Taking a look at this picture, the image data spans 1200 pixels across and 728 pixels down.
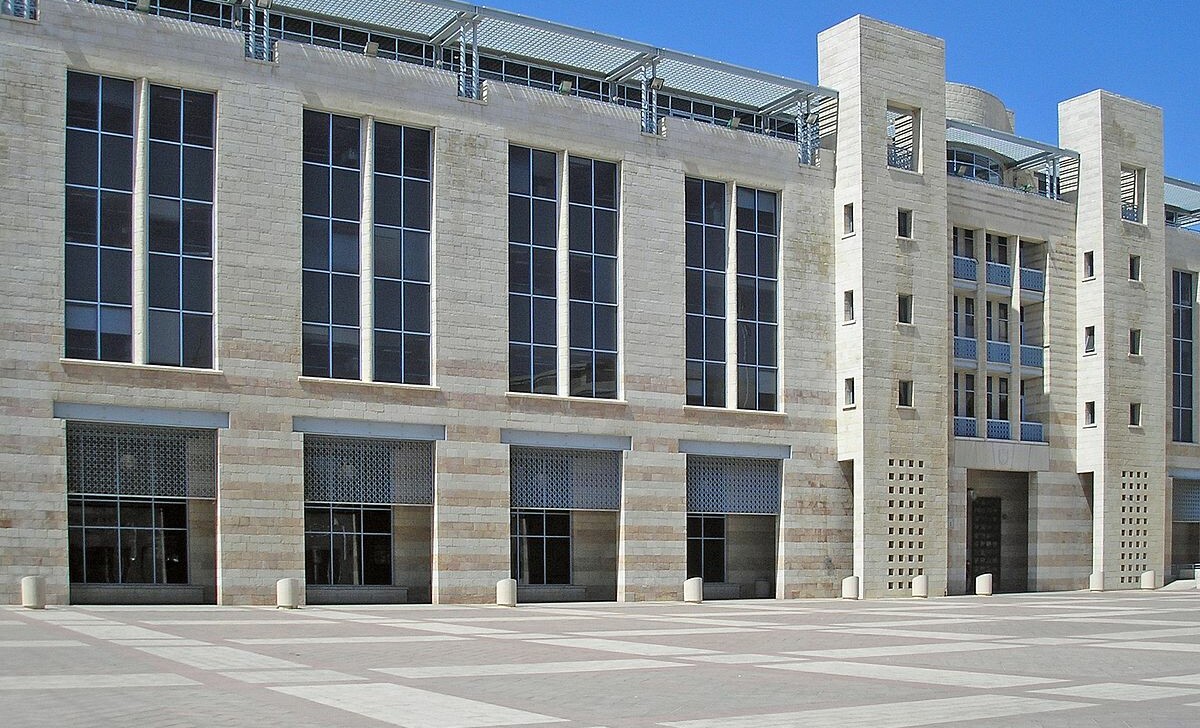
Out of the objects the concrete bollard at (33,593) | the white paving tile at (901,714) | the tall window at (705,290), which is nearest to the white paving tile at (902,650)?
the white paving tile at (901,714)

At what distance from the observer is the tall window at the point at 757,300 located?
1821 inches

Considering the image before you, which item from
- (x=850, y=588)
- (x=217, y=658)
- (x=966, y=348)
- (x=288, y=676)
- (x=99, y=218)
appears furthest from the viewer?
(x=966, y=348)

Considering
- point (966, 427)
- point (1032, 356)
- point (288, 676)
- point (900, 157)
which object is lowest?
point (288, 676)

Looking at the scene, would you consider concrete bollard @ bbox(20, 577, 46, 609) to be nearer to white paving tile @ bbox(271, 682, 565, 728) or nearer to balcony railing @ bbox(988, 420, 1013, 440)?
white paving tile @ bbox(271, 682, 565, 728)

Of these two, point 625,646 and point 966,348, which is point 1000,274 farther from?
point 625,646

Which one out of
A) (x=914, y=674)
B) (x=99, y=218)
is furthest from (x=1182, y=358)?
(x=99, y=218)

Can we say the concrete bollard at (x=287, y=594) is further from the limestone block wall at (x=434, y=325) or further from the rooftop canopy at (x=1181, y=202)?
the rooftop canopy at (x=1181, y=202)

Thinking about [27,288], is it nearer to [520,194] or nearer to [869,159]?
[520,194]

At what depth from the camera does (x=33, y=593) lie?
31.8m

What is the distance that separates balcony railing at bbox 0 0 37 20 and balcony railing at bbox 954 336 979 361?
3402cm

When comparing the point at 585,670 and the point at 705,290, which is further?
the point at 705,290

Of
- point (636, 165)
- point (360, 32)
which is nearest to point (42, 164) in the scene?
point (360, 32)

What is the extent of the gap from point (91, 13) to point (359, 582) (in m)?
17.8

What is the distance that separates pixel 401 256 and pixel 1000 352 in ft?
84.3
